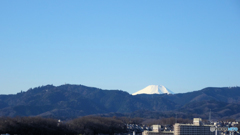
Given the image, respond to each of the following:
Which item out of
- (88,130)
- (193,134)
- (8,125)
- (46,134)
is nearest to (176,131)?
(193,134)

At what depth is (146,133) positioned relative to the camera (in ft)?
571

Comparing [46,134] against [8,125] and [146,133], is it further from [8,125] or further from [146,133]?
[146,133]

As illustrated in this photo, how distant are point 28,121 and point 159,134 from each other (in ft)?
153

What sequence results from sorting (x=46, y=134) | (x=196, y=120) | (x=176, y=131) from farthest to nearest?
(x=196, y=120) → (x=176, y=131) → (x=46, y=134)

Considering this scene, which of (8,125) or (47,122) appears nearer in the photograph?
(8,125)

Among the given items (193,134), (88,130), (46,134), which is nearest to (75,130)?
(88,130)

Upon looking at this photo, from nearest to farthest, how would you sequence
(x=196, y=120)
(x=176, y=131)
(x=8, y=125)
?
(x=8, y=125), (x=176, y=131), (x=196, y=120)

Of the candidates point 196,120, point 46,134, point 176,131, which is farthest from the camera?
point 196,120

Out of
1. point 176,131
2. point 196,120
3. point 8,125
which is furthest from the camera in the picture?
point 196,120

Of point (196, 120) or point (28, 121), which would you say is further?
point (196, 120)

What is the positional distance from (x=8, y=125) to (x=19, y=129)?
4338 mm

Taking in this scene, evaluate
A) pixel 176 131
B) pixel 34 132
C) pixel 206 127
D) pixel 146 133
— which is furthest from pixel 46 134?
pixel 206 127

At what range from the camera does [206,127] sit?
18512 centimetres

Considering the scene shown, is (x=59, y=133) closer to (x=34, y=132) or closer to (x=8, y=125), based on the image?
(x=34, y=132)
